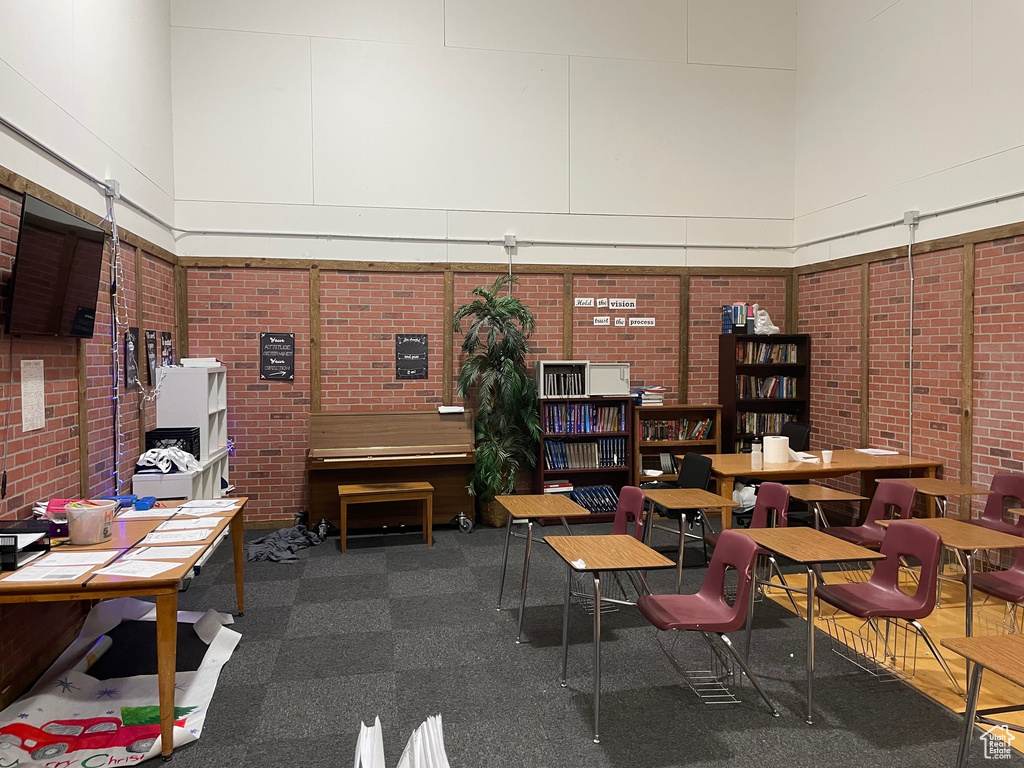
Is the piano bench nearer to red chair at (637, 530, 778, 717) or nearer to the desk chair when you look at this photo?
the desk chair

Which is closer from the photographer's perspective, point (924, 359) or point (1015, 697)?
point (1015, 697)

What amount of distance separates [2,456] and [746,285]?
7.63 metres

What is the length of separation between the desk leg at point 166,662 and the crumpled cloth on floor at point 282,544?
10.6 ft

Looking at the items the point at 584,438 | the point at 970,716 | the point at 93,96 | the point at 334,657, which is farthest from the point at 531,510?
the point at 93,96

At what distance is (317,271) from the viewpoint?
753 centimetres

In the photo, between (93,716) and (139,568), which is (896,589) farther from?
(93,716)

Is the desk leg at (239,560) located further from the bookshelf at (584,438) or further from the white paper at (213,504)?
the bookshelf at (584,438)

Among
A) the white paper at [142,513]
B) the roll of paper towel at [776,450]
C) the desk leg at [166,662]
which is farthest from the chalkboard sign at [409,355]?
the desk leg at [166,662]

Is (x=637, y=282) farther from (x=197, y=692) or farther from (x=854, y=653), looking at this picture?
(x=197, y=692)

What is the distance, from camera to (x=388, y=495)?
668 centimetres

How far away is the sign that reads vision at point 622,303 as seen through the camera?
8242 mm

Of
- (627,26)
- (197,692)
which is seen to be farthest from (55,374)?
(627,26)

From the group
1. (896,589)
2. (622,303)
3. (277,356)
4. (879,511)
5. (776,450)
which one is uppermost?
(622,303)

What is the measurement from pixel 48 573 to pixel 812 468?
564cm
